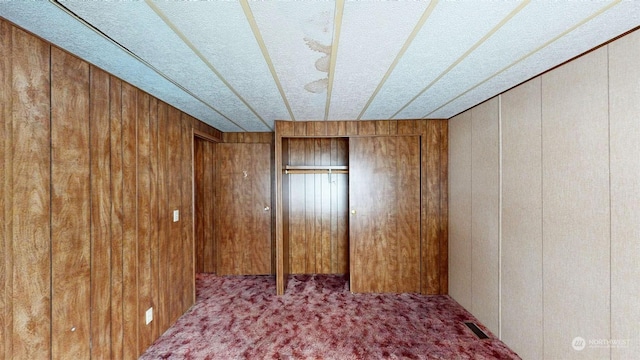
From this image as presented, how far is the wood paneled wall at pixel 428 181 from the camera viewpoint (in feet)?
10.1

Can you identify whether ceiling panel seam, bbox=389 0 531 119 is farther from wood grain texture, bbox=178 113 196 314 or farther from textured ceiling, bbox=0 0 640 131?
wood grain texture, bbox=178 113 196 314

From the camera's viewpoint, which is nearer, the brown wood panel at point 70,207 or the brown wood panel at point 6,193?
the brown wood panel at point 6,193

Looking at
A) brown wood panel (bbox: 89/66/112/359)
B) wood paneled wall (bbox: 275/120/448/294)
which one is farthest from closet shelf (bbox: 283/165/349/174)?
brown wood panel (bbox: 89/66/112/359)

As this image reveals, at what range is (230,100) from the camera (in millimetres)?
2232

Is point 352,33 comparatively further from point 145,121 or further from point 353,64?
point 145,121

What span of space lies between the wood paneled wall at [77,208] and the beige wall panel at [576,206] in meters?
3.20

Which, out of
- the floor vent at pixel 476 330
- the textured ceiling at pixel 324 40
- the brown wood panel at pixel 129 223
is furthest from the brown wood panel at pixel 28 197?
the floor vent at pixel 476 330

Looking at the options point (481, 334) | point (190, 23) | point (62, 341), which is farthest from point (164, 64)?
point (481, 334)

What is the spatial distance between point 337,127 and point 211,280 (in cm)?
299

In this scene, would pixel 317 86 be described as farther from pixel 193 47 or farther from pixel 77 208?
pixel 77 208

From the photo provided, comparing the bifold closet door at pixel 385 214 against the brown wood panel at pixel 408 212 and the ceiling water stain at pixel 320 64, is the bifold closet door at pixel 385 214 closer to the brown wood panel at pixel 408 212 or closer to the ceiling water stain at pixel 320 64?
the brown wood panel at pixel 408 212

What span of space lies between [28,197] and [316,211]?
10.0ft

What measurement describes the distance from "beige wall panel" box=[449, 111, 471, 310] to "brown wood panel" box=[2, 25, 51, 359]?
11.4 feet

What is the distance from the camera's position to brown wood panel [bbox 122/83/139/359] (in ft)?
6.06
